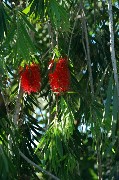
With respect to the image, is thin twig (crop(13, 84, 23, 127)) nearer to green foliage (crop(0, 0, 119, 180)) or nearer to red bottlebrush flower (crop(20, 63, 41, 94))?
green foliage (crop(0, 0, 119, 180))

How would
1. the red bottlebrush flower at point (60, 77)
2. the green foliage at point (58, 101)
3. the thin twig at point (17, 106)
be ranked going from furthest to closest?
1. the thin twig at point (17, 106)
2. the red bottlebrush flower at point (60, 77)
3. the green foliage at point (58, 101)

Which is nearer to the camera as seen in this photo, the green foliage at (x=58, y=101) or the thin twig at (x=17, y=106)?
the green foliage at (x=58, y=101)

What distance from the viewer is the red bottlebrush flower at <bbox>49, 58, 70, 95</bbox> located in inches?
107

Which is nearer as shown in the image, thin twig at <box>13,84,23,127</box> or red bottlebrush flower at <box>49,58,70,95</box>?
red bottlebrush flower at <box>49,58,70,95</box>

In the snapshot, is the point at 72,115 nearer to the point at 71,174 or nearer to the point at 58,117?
the point at 58,117

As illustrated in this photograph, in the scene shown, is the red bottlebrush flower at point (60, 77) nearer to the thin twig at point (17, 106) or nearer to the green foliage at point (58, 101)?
the green foliage at point (58, 101)

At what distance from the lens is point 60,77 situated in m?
2.72

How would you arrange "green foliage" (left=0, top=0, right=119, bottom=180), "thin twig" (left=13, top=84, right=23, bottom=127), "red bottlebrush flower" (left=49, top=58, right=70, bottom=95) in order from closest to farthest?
"green foliage" (left=0, top=0, right=119, bottom=180) < "red bottlebrush flower" (left=49, top=58, right=70, bottom=95) < "thin twig" (left=13, top=84, right=23, bottom=127)

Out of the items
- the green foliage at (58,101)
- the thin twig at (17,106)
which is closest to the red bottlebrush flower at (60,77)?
the green foliage at (58,101)

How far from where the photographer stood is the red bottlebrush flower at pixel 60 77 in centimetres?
271

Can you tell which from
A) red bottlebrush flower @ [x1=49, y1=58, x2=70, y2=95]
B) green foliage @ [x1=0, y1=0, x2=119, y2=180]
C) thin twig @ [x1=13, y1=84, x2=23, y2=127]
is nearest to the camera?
green foliage @ [x1=0, y1=0, x2=119, y2=180]

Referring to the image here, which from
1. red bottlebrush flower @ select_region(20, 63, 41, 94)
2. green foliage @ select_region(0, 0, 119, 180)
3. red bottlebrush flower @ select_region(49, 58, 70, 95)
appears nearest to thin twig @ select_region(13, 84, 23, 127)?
green foliage @ select_region(0, 0, 119, 180)

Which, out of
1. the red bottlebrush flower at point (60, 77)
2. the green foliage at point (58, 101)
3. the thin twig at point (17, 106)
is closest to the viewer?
the green foliage at point (58, 101)

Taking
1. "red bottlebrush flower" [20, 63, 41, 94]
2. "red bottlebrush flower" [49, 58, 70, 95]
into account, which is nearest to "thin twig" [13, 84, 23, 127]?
"red bottlebrush flower" [20, 63, 41, 94]
